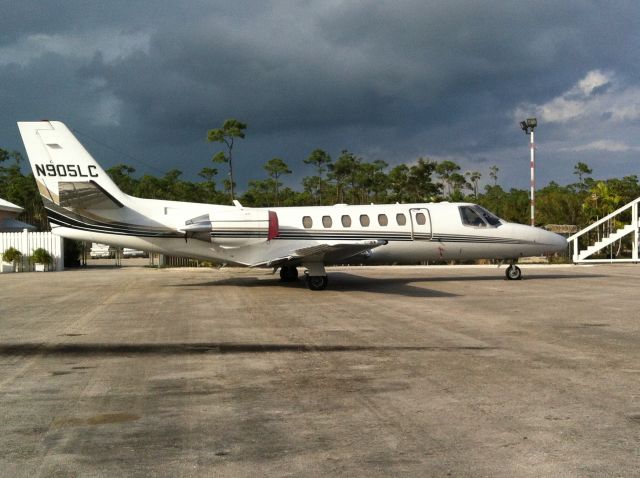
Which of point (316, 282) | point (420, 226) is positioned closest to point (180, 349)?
point (316, 282)

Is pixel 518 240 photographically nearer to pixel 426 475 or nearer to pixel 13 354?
pixel 13 354

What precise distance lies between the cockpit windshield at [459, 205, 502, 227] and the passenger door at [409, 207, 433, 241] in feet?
4.31

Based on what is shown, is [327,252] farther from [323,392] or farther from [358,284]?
[323,392]

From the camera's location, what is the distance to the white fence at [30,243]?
3341 cm

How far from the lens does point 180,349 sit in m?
9.28

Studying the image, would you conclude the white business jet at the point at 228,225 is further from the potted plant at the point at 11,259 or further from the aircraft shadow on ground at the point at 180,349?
the potted plant at the point at 11,259

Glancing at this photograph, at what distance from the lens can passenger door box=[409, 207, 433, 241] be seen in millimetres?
20469

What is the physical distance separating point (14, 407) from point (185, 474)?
280 centimetres

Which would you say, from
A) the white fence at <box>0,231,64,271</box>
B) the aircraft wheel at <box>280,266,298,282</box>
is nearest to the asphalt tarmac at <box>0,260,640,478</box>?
the aircraft wheel at <box>280,266,298,282</box>

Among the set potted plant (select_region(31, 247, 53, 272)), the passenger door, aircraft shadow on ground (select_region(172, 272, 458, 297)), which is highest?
the passenger door

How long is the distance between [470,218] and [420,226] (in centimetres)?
191

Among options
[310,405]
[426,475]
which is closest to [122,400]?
[310,405]

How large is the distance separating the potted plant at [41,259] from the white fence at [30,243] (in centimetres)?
38

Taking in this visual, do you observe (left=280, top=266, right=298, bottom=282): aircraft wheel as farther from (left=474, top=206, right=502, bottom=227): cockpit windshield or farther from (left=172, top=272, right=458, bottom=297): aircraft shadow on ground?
(left=474, top=206, right=502, bottom=227): cockpit windshield
